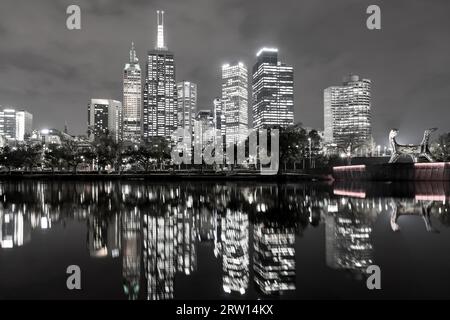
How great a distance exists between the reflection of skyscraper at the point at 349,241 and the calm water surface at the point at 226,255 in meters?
0.02

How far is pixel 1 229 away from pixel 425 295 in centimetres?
1122

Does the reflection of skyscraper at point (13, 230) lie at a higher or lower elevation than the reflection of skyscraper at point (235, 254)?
lower

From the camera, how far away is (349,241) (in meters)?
8.52

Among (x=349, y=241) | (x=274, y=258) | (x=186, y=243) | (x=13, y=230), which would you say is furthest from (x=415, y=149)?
(x=13, y=230)

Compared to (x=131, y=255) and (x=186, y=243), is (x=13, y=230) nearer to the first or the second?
(x=131, y=255)

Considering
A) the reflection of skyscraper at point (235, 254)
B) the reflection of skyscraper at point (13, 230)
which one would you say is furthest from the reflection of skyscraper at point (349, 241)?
the reflection of skyscraper at point (13, 230)

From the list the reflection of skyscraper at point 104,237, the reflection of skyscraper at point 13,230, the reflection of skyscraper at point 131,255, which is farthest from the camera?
the reflection of skyscraper at point 13,230

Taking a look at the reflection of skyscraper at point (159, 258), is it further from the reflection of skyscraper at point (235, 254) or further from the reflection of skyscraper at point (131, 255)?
the reflection of skyscraper at point (235, 254)

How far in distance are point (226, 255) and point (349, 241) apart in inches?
124

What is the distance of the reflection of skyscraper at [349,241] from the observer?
675 centimetres

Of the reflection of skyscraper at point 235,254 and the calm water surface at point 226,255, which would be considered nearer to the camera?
the calm water surface at point 226,255

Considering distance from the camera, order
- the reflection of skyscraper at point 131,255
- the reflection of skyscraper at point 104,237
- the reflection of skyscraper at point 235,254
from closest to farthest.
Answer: the reflection of skyscraper at point 131,255
the reflection of skyscraper at point 235,254
the reflection of skyscraper at point 104,237

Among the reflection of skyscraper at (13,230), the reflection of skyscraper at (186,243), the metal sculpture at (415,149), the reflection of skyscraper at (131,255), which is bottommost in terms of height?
the reflection of skyscraper at (13,230)
